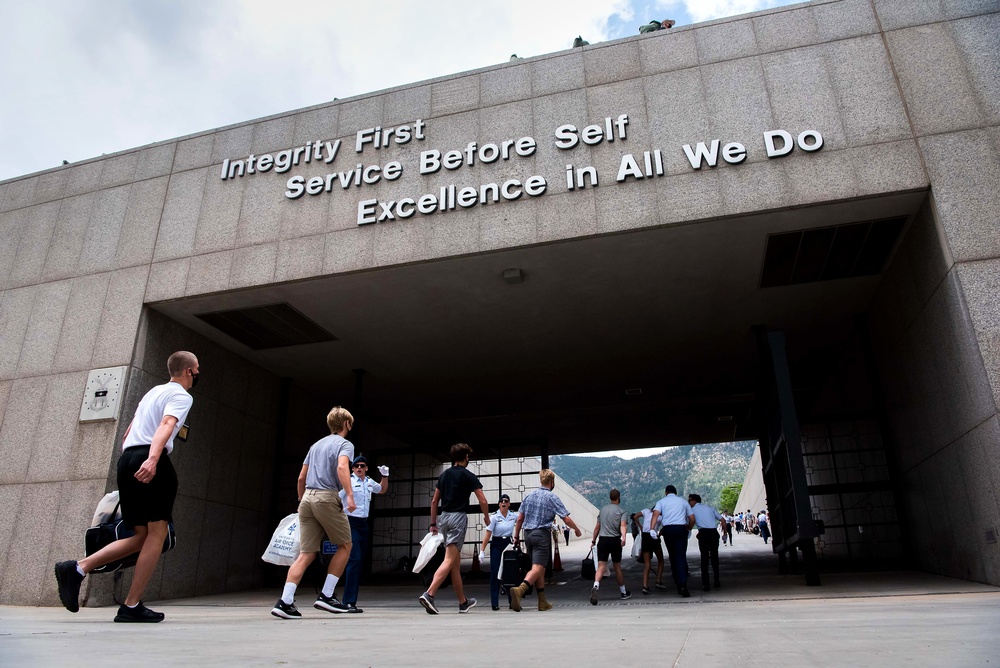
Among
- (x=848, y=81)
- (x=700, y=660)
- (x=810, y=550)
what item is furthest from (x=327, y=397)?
(x=700, y=660)

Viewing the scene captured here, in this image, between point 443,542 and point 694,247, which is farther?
point 694,247

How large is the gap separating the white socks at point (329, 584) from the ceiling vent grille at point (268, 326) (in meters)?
5.07

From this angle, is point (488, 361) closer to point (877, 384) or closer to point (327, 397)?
point (327, 397)

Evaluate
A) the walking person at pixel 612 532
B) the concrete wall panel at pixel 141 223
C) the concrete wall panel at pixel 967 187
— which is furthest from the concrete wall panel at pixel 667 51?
the concrete wall panel at pixel 141 223

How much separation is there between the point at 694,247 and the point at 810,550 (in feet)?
13.4

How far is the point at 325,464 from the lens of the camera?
18.1 feet

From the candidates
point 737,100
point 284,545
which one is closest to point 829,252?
point 737,100

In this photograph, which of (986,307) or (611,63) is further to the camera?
(611,63)

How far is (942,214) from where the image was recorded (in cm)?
716

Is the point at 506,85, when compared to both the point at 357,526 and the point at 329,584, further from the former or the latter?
the point at 329,584

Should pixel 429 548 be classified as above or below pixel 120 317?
below

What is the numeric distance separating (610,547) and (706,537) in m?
1.42

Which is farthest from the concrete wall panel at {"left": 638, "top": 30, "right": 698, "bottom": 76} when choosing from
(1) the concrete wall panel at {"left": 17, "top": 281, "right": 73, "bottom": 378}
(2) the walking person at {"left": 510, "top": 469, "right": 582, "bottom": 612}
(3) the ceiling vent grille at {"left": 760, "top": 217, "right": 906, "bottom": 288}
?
(1) the concrete wall panel at {"left": 17, "top": 281, "right": 73, "bottom": 378}

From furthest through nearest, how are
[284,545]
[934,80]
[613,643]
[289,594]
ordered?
1. [934,80]
2. [284,545]
3. [289,594]
4. [613,643]
